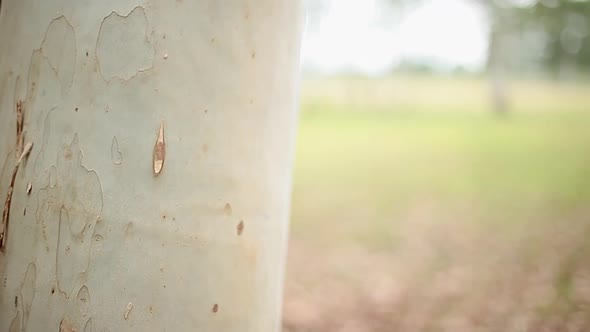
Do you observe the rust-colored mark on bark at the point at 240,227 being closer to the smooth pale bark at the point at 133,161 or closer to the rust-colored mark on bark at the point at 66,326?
the smooth pale bark at the point at 133,161

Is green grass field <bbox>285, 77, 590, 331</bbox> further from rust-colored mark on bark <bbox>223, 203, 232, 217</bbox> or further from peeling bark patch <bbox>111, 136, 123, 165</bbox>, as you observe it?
peeling bark patch <bbox>111, 136, 123, 165</bbox>

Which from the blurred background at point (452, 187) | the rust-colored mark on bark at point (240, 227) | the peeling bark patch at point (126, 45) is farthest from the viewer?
the blurred background at point (452, 187)

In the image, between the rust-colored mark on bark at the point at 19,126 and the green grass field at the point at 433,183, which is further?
the green grass field at the point at 433,183

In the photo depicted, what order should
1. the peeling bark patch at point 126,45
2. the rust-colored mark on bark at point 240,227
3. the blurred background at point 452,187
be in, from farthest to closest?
the blurred background at point 452,187, the rust-colored mark on bark at point 240,227, the peeling bark patch at point 126,45

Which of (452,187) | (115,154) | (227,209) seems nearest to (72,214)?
(115,154)

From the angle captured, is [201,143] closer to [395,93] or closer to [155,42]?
[155,42]

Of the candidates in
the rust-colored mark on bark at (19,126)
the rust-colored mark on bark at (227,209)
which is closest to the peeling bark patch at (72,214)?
the rust-colored mark on bark at (19,126)

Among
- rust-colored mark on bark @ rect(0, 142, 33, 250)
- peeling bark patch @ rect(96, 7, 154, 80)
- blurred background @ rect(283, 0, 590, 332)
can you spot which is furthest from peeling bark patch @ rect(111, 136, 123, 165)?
blurred background @ rect(283, 0, 590, 332)
